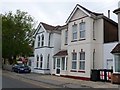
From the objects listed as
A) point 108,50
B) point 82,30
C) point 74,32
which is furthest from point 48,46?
point 108,50

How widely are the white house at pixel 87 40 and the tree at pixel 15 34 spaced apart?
732 inches

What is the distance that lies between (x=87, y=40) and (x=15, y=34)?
74.1ft

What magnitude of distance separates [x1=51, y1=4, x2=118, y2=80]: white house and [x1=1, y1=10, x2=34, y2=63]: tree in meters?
18.6

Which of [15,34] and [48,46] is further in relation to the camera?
[15,34]

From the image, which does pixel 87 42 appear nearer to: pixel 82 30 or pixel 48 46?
pixel 82 30

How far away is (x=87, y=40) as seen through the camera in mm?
26172

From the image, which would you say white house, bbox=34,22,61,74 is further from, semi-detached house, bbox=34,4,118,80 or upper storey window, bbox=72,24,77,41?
upper storey window, bbox=72,24,77,41

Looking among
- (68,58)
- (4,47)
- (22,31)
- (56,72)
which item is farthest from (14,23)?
(68,58)

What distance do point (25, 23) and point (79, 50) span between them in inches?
927

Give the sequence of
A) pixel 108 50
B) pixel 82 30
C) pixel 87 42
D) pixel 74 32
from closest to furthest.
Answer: pixel 108 50 → pixel 87 42 → pixel 82 30 → pixel 74 32

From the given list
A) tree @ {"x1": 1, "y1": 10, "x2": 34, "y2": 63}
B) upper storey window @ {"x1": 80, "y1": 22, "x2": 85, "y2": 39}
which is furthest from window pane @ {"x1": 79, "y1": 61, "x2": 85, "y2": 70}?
tree @ {"x1": 1, "y1": 10, "x2": 34, "y2": 63}

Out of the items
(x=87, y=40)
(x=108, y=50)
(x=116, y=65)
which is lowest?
(x=116, y=65)

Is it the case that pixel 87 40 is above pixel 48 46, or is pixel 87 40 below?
above

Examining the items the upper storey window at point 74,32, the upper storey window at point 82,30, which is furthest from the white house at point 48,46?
the upper storey window at point 82,30
